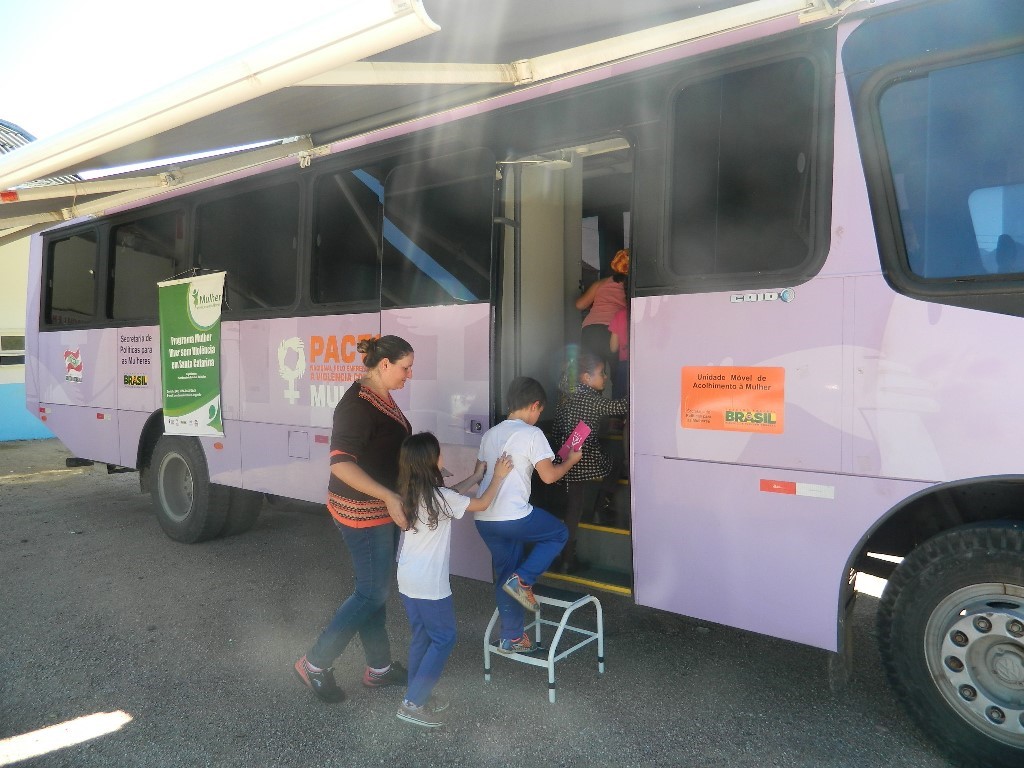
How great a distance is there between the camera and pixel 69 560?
626 centimetres

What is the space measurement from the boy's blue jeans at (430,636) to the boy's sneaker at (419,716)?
0.03m

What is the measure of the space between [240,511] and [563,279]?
11.5 feet

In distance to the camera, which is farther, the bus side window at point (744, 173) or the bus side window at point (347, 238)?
the bus side window at point (347, 238)

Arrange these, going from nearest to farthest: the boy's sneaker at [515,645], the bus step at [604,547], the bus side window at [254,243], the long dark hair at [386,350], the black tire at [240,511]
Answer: the long dark hair at [386,350]
the boy's sneaker at [515,645]
the bus step at [604,547]
the bus side window at [254,243]
the black tire at [240,511]

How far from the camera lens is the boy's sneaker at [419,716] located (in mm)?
3467

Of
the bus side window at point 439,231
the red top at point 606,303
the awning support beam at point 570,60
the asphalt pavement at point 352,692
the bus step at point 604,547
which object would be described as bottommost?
the asphalt pavement at point 352,692

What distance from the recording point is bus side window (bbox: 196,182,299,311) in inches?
223

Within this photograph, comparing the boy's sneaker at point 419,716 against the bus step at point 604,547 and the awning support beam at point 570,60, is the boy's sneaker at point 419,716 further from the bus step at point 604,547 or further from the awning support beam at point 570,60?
the awning support beam at point 570,60

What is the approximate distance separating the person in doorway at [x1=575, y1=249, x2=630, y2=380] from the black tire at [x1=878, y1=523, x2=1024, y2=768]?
2497 millimetres

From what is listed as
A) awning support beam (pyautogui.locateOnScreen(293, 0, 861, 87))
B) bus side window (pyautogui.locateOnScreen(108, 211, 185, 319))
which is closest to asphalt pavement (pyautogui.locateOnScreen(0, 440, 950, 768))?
bus side window (pyautogui.locateOnScreen(108, 211, 185, 319))

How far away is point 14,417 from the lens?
1404 cm

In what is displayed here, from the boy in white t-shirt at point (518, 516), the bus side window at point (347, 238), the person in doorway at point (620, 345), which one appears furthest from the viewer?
the person in doorway at point (620, 345)

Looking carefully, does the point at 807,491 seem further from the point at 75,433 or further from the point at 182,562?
the point at 75,433

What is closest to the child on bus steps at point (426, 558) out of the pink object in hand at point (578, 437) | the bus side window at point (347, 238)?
the pink object in hand at point (578, 437)
